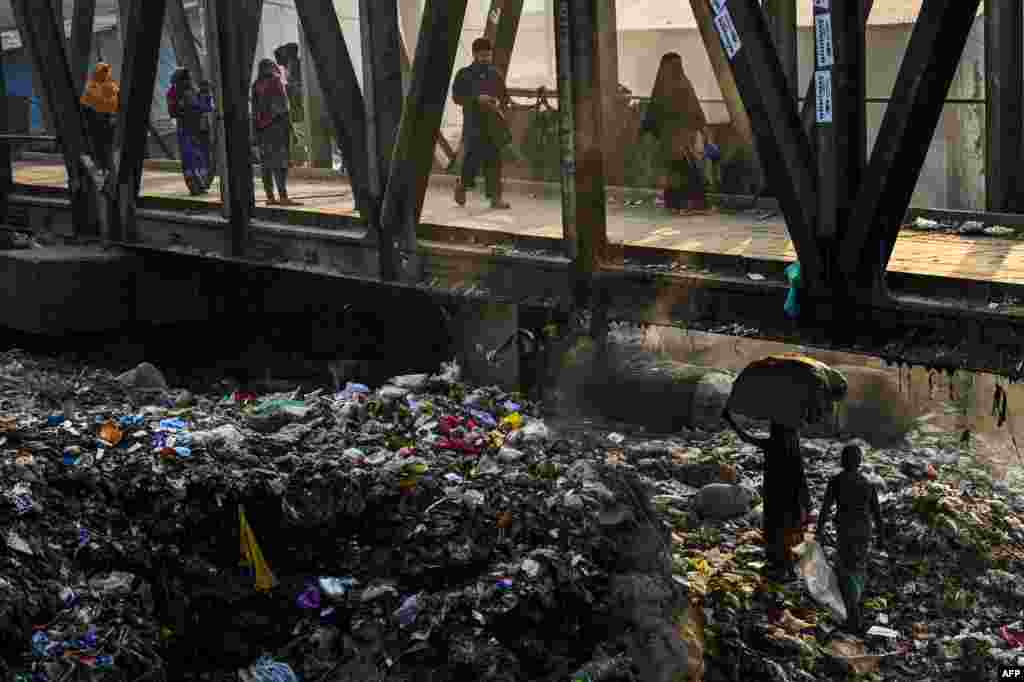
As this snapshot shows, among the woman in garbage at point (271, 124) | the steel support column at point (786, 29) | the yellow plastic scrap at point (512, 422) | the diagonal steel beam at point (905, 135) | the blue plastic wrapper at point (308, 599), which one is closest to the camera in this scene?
the diagonal steel beam at point (905, 135)

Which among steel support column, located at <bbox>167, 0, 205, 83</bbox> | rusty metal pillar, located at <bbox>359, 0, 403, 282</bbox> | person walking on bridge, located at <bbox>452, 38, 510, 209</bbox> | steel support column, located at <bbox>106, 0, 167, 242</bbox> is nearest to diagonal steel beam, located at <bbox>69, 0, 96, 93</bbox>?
steel support column, located at <bbox>167, 0, 205, 83</bbox>

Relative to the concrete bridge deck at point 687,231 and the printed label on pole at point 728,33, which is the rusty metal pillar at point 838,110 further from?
the concrete bridge deck at point 687,231

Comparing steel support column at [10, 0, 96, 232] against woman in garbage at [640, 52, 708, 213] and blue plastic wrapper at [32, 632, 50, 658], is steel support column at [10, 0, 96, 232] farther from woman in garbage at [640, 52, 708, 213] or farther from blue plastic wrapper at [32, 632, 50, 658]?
blue plastic wrapper at [32, 632, 50, 658]

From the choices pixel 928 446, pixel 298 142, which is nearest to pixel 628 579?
pixel 928 446

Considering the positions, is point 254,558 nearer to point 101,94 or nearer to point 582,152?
point 582,152

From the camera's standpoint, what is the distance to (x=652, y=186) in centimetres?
1005

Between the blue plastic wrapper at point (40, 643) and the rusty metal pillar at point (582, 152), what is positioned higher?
the rusty metal pillar at point (582, 152)

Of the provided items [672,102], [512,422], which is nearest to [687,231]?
[512,422]

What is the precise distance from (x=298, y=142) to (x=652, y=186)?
24.7 ft

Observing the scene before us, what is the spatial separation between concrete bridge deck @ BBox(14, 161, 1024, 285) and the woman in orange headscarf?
0.54 metres

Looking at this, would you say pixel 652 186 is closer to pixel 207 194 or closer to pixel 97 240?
pixel 207 194

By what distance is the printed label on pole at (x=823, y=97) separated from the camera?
204 inches

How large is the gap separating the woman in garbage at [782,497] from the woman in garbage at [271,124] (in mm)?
4956

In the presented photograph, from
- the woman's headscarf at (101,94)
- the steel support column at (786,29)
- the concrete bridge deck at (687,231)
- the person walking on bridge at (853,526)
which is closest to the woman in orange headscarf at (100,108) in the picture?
the woman's headscarf at (101,94)
